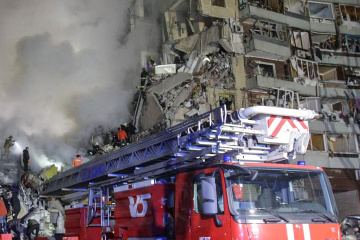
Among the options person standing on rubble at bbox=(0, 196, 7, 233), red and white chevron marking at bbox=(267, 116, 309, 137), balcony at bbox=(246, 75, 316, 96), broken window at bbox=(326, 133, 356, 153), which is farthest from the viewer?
broken window at bbox=(326, 133, 356, 153)

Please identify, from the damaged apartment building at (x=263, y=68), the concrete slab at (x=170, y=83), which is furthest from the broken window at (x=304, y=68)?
the concrete slab at (x=170, y=83)

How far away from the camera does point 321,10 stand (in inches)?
1131

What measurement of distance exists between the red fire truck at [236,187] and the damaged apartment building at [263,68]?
14964 mm

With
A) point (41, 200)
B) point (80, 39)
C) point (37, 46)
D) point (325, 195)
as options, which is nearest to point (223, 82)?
point (80, 39)

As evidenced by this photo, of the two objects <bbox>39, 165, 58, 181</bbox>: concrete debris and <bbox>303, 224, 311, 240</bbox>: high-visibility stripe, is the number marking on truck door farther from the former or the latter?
<bbox>39, 165, 58, 181</bbox>: concrete debris

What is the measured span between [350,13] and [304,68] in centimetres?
683

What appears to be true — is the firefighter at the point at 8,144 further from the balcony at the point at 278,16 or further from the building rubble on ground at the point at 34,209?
the balcony at the point at 278,16

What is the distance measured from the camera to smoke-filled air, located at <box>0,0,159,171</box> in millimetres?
19047

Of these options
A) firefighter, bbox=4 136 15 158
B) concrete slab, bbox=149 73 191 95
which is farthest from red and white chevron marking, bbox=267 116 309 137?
concrete slab, bbox=149 73 191 95

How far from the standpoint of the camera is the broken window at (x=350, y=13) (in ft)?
93.4

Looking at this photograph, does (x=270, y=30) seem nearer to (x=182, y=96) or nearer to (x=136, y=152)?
(x=182, y=96)

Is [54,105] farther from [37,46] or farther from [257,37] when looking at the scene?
[257,37]

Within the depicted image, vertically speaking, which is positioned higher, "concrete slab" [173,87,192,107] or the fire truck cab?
"concrete slab" [173,87,192,107]

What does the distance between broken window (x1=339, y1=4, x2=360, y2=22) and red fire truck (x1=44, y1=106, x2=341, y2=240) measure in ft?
84.3
